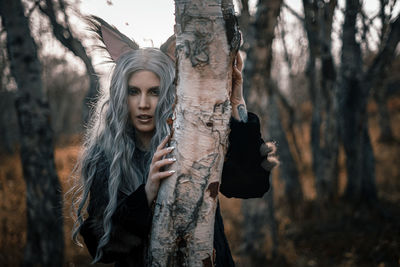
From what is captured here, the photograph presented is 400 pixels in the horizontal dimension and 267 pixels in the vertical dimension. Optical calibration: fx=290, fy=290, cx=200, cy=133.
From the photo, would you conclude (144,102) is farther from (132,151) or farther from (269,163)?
(269,163)

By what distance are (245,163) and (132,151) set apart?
0.71 metres

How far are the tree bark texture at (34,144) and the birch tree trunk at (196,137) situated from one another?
2.63 meters

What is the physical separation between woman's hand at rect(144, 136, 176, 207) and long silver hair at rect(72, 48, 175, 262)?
0.39 m

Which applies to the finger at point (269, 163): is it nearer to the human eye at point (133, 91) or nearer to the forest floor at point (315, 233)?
the human eye at point (133, 91)

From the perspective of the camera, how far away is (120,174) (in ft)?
5.64

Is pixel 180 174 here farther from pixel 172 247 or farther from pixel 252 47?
pixel 252 47

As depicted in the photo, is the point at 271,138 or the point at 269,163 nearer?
the point at 269,163

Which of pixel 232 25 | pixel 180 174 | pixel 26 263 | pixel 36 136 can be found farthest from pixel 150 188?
pixel 26 263

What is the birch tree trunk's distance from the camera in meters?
1.10

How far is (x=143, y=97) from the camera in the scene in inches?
67.8

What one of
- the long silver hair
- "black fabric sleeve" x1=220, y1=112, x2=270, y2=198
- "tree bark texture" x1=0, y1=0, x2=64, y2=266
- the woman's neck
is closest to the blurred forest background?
"tree bark texture" x1=0, y1=0, x2=64, y2=266

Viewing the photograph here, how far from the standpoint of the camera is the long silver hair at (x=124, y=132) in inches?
68.1

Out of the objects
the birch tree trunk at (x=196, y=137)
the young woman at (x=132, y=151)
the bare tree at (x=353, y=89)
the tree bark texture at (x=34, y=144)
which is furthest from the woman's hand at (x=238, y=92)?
the bare tree at (x=353, y=89)

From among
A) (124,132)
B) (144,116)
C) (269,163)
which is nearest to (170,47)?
(144,116)
